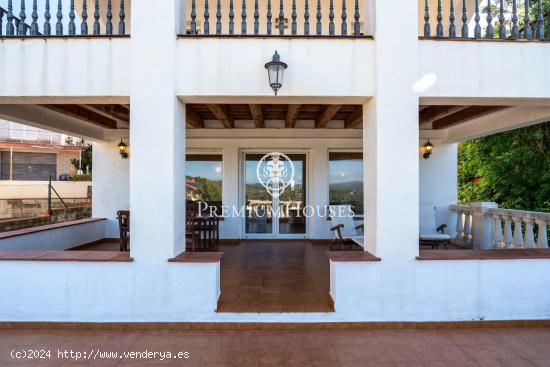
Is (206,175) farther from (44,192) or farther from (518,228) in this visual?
(44,192)

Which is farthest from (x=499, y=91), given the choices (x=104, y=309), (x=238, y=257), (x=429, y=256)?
(x=104, y=309)

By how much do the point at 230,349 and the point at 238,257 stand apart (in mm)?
2728

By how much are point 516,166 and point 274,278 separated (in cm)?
846

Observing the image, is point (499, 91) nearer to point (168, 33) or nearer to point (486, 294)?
point (486, 294)

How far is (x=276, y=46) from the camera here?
11.5 feet

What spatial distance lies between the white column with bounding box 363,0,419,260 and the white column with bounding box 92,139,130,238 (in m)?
5.71

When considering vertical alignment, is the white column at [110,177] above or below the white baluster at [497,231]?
above

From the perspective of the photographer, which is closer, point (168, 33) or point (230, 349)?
point (230, 349)

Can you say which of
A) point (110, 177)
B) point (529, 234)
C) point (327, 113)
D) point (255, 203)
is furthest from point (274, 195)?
point (529, 234)

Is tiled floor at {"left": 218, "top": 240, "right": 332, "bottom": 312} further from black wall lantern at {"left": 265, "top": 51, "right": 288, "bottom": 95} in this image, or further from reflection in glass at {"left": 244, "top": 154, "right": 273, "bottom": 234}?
black wall lantern at {"left": 265, "top": 51, "right": 288, "bottom": 95}

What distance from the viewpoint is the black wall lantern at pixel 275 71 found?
3.28 m

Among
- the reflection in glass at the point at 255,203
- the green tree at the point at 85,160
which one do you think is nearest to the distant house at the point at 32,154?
the green tree at the point at 85,160

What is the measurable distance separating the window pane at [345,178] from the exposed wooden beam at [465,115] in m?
1.71

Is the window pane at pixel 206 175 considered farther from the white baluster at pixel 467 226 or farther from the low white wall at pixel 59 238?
the white baluster at pixel 467 226
